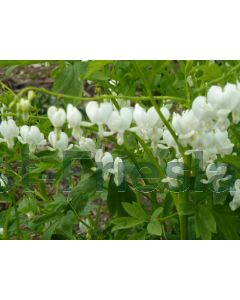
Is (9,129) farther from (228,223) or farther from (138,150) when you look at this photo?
(228,223)

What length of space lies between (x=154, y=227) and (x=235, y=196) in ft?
1.14

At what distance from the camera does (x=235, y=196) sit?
223 cm

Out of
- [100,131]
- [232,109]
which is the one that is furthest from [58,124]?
[232,109]

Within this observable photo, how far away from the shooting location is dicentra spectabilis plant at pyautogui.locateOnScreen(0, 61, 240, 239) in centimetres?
186

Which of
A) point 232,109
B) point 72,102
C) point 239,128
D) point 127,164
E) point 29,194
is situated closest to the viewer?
point 232,109

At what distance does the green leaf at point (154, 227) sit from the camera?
2068 mm

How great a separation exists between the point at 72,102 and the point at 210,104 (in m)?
0.47

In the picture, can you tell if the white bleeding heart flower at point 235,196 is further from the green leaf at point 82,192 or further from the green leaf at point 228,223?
the green leaf at point 82,192

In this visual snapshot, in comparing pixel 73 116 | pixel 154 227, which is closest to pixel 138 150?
pixel 154 227

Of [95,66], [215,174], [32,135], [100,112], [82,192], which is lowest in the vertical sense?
[82,192]

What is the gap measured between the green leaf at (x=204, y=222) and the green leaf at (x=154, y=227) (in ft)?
0.44

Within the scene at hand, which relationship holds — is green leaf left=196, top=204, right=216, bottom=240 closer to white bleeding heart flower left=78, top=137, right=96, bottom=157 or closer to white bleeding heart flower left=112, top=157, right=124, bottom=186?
white bleeding heart flower left=112, top=157, right=124, bottom=186

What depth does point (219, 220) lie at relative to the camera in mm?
2234

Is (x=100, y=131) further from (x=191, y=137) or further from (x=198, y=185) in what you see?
(x=198, y=185)
